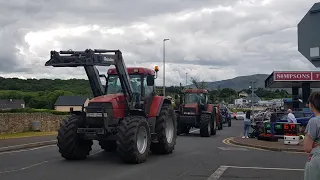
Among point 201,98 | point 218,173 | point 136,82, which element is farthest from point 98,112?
point 201,98

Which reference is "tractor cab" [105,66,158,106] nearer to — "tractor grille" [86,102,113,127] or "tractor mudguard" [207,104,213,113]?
"tractor grille" [86,102,113,127]

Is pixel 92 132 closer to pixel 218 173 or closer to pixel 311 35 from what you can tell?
pixel 218 173

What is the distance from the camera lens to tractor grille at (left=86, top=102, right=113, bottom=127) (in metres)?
12.5

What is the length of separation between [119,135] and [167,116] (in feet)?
10.9

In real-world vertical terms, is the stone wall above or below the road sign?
below

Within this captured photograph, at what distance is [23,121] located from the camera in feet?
87.9

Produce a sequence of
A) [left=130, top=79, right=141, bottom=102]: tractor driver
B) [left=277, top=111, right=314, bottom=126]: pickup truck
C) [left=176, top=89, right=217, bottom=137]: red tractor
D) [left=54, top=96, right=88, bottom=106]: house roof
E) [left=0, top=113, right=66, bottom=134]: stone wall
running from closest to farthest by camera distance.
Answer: [left=130, top=79, right=141, bottom=102]: tractor driver, [left=176, top=89, right=217, bottom=137]: red tractor, [left=0, top=113, right=66, bottom=134]: stone wall, [left=277, top=111, right=314, bottom=126]: pickup truck, [left=54, top=96, right=88, bottom=106]: house roof

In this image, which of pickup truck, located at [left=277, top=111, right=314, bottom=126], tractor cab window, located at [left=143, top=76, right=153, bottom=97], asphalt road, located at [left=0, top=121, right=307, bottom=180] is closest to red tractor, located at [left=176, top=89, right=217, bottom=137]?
pickup truck, located at [left=277, top=111, right=314, bottom=126]

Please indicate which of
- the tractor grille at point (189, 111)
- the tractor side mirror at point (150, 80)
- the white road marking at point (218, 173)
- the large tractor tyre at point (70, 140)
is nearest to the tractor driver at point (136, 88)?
the tractor side mirror at point (150, 80)

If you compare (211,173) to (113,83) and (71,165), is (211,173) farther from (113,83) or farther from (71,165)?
(113,83)

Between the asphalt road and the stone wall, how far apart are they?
400 inches

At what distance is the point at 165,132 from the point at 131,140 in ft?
9.92

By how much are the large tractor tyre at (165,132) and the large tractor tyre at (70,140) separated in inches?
106

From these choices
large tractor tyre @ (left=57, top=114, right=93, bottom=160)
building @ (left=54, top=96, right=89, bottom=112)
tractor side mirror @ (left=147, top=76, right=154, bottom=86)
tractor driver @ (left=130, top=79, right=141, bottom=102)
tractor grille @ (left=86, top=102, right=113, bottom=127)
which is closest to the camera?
tractor grille @ (left=86, top=102, right=113, bottom=127)
